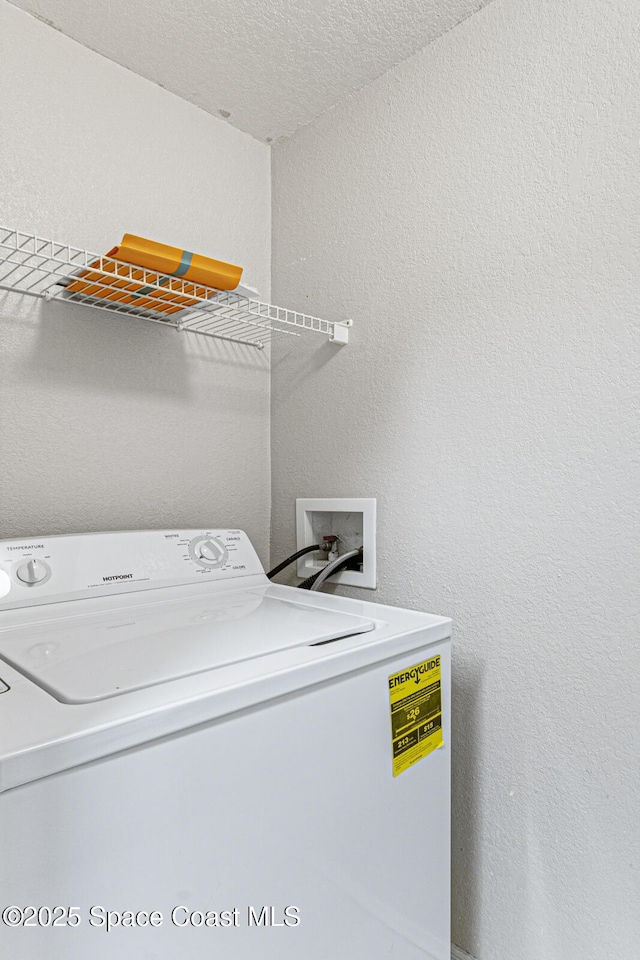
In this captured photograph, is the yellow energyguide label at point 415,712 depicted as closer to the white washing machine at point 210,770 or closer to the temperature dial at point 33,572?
the white washing machine at point 210,770

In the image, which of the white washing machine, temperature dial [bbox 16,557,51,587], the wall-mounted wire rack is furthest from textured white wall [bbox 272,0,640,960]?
temperature dial [bbox 16,557,51,587]

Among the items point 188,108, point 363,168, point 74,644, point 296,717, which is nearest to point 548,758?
point 296,717

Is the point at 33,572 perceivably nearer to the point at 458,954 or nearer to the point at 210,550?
the point at 210,550

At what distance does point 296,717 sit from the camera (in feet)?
2.44

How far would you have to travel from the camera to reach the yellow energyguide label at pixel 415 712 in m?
0.89

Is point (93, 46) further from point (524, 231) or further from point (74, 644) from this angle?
point (74, 644)

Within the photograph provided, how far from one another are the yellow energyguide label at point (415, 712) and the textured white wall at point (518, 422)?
214 millimetres

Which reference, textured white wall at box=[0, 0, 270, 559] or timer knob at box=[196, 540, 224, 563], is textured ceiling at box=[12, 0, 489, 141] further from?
timer knob at box=[196, 540, 224, 563]

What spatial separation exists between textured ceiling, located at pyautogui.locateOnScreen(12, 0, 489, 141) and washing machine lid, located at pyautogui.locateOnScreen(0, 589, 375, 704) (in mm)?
1168

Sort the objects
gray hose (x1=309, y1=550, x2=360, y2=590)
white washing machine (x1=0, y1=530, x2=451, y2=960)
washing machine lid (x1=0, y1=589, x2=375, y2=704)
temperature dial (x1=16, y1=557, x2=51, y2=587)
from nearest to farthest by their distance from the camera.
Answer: white washing machine (x1=0, y1=530, x2=451, y2=960) < washing machine lid (x1=0, y1=589, x2=375, y2=704) < temperature dial (x1=16, y1=557, x2=51, y2=587) < gray hose (x1=309, y1=550, x2=360, y2=590)

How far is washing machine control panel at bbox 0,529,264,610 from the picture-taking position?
3.34 feet

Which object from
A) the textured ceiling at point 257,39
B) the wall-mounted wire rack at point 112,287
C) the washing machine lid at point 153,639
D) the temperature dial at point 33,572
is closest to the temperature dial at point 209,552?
the washing machine lid at point 153,639

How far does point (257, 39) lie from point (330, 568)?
116 centimetres

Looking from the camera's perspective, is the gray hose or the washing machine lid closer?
the washing machine lid
